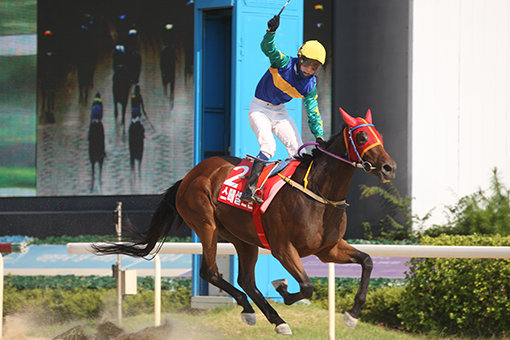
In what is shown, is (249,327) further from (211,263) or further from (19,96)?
(19,96)

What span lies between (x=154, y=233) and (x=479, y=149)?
9302 millimetres

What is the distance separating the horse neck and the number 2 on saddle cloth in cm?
21

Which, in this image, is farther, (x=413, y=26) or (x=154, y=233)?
(x=413, y=26)

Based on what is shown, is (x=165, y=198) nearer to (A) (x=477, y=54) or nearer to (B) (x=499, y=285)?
(B) (x=499, y=285)

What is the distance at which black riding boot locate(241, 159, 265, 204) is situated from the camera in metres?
3.80

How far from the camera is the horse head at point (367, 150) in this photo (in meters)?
3.39

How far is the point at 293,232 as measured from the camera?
3.66 meters

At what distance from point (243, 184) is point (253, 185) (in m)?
0.17

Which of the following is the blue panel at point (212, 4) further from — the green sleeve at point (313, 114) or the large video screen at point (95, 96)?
the large video screen at point (95, 96)

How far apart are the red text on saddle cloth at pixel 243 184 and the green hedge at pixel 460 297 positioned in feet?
9.08

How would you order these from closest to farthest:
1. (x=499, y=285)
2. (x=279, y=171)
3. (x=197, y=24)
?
(x=279, y=171) → (x=499, y=285) → (x=197, y=24)

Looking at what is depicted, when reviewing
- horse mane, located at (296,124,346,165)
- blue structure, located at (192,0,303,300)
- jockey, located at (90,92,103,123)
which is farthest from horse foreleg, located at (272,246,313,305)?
jockey, located at (90,92,103,123)

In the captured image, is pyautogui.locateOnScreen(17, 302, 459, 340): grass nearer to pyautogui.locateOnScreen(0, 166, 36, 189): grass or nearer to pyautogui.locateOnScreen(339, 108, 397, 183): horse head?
pyautogui.locateOnScreen(339, 108, 397, 183): horse head

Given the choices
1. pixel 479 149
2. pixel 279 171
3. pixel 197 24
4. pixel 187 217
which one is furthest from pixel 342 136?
pixel 479 149
